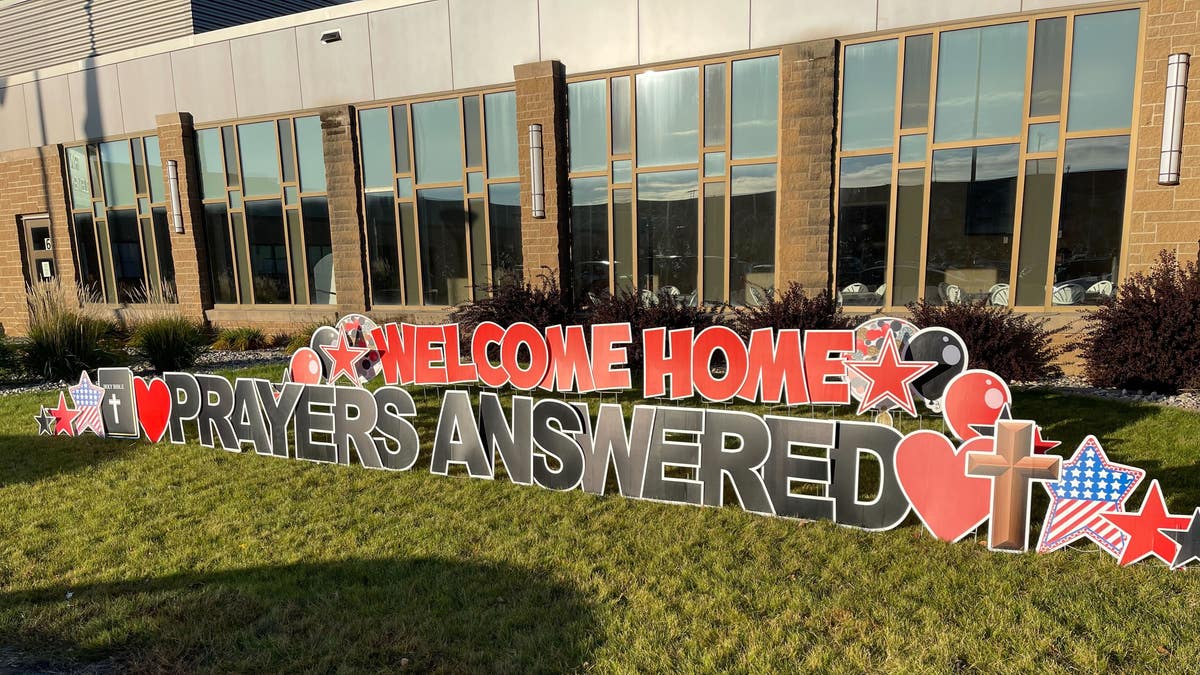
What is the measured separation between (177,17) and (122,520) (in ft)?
64.6

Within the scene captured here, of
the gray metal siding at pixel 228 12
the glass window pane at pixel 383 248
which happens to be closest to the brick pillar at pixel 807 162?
the glass window pane at pixel 383 248

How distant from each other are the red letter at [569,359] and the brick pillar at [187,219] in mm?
11470

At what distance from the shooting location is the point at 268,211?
554 inches

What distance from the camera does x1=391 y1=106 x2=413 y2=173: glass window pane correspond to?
41.0 feet

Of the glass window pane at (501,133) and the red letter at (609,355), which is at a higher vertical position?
the glass window pane at (501,133)

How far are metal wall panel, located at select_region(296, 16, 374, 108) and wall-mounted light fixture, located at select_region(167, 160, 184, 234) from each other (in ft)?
12.0

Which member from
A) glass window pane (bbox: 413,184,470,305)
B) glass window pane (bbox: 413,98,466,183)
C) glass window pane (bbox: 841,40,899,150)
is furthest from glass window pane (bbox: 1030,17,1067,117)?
glass window pane (bbox: 413,184,470,305)

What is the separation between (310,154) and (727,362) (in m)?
10.8

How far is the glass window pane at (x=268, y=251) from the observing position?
555 inches

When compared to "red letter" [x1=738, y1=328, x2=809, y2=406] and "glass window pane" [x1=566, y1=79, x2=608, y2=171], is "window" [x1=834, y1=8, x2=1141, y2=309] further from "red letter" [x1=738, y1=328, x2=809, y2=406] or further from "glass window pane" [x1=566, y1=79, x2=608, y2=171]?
"red letter" [x1=738, y1=328, x2=809, y2=406]

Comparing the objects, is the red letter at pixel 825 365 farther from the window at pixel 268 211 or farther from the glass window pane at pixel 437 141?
the window at pixel 268 211

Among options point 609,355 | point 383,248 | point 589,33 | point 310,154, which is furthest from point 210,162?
point 609,355

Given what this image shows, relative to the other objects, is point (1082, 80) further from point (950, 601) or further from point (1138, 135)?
point (950, 601)

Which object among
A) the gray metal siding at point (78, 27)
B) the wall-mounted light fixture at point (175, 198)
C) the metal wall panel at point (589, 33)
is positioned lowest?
the wall-mounted light fixture at point (175, 198)
